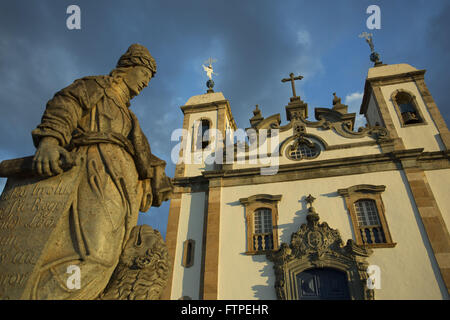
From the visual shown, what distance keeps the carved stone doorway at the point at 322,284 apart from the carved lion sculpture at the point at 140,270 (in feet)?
28.3

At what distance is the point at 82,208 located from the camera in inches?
87.8

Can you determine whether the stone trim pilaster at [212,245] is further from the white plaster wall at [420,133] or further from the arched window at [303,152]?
the white plaster wall at [420,133]

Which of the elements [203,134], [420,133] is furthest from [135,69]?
[420,133]

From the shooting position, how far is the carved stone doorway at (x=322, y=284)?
32.1ft

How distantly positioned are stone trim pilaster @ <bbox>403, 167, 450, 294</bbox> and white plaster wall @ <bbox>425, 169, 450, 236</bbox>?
8.2 inches

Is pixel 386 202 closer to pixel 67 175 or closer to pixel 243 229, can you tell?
pixel 243 229

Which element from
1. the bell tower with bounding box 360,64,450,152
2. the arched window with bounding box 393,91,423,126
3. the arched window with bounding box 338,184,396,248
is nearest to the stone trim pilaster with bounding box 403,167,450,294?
the arched window with bounding box 338,184,396,248

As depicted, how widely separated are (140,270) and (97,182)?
784mm

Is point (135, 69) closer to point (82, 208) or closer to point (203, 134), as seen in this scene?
point (82, 208)

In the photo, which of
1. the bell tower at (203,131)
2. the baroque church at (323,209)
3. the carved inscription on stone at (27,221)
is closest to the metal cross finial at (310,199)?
the baroque church at (323,209)

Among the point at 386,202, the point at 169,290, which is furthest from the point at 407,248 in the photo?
the point at 169,290

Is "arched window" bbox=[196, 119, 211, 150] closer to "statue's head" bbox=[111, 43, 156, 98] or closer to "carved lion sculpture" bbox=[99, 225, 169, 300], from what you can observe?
"statue's head" bbox=[111, 43, 156, 98]

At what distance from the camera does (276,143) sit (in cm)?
1427
